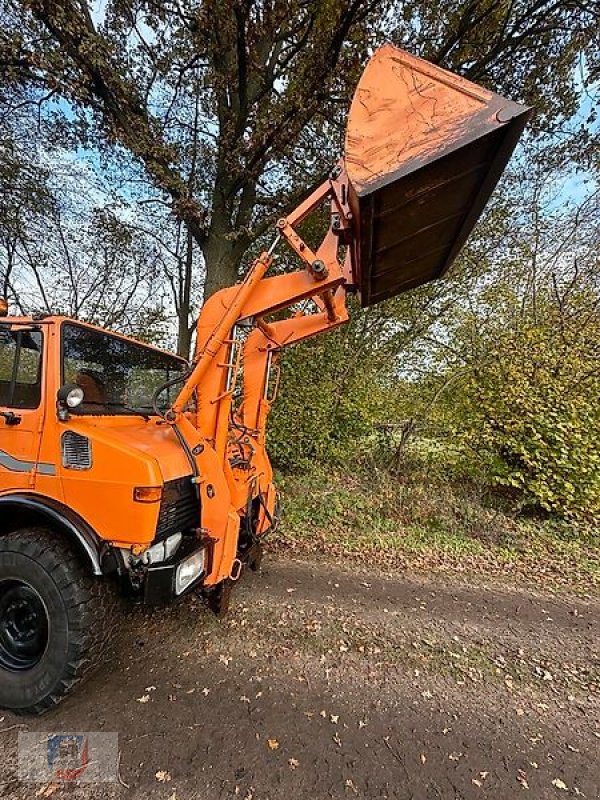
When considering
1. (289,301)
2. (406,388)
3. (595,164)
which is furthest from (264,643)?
(595,164)

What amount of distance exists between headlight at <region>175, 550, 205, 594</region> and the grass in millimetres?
2370

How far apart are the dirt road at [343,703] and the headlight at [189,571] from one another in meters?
0.69

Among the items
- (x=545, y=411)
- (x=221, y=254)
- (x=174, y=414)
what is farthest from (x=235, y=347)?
(x=545, y=411)

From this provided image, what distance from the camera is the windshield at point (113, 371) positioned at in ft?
8.57

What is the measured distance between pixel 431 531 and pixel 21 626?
178 inches

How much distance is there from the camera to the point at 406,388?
7074 millimetres

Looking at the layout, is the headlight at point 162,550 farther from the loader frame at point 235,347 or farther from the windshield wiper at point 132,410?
the windshield wiper at point 132,410

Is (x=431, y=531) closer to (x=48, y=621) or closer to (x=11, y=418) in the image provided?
(x=48, y=621)

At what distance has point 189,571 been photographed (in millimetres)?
2367

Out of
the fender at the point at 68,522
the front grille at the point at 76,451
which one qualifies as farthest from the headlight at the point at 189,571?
the front grille at the point at 76,451

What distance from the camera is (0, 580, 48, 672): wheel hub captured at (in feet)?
7.70

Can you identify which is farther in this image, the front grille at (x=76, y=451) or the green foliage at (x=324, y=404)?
the green foliage at (x=324, y=404)

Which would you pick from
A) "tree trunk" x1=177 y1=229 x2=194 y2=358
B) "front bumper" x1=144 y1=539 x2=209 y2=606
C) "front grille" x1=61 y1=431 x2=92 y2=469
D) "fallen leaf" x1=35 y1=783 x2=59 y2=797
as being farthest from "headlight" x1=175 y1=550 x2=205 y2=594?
"tree trunk" x1=177 y1=229 x2=194 y2=358

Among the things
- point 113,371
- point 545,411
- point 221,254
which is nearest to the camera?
point 113,371
